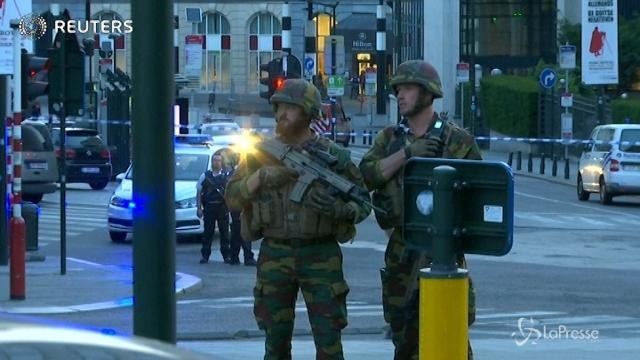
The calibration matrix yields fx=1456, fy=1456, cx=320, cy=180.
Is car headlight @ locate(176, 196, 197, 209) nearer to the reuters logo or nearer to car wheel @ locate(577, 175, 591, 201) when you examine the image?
the reuters logo

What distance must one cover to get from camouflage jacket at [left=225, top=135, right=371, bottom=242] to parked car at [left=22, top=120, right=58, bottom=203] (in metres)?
22.8

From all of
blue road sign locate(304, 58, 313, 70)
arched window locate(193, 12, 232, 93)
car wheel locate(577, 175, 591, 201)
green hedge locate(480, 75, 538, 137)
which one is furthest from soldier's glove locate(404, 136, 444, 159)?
arched window locate(193, 12, 232, 93)

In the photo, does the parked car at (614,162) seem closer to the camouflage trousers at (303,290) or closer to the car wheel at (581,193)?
the car wheel at (581,193)

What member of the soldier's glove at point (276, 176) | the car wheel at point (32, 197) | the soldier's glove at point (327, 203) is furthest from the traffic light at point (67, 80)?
the car wheel at point (32, 197)

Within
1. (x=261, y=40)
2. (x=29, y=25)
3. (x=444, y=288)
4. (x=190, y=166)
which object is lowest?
(x=190, y=166)

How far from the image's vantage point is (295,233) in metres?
7.11

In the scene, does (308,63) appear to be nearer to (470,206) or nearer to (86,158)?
(86,158)

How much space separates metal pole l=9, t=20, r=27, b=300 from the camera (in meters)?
15.0

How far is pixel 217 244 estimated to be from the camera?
23.3m

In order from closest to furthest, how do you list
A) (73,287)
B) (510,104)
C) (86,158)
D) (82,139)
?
(73,287), (86,158), (82,139), (510,104)

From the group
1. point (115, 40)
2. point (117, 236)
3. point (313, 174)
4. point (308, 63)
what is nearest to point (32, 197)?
point (117, 236)

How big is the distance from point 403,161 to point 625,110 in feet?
131

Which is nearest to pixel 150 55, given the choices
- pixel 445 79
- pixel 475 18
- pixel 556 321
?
pixel 556 321

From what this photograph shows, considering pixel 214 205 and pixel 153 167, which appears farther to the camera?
pixel 214 205
